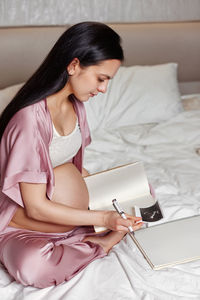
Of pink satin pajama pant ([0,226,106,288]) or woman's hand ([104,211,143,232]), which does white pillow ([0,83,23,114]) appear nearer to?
pink satin pajama pant ([0,226,106,288])

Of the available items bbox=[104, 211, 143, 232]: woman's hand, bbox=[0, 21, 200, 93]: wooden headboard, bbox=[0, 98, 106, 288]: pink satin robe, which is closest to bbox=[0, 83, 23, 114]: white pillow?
bbox=[0, 21, 200, 93]: wooden headboard

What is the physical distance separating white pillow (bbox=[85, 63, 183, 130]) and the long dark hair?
3.27 ft

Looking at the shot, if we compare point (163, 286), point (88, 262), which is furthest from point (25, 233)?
point (163, 286)

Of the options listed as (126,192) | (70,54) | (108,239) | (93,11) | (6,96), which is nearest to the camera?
(70,54)

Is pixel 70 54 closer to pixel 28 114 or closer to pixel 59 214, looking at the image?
pixel 28 114

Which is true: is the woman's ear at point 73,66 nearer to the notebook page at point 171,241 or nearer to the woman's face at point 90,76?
the woman's face at point 90,76

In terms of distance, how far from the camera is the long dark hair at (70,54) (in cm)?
133

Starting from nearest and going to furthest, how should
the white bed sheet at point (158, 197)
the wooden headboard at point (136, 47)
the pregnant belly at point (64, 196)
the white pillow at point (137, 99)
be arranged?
the white bed sheet at point (158, 197) < the pregnant belly at point (64, 196) < the white pillow at point (137, 99) < the wooden headboard at point (136, 47)

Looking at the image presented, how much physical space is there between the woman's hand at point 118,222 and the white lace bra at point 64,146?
0.25 m

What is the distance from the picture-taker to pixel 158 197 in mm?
1791

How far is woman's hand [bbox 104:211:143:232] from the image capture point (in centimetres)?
138

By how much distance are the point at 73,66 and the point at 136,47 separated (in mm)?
1438

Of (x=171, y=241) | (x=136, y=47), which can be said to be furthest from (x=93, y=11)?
(x=171, y=241)

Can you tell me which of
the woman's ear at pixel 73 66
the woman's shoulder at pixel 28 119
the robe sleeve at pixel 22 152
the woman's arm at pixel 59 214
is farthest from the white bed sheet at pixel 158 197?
the woman's ear at pixel 73 66
